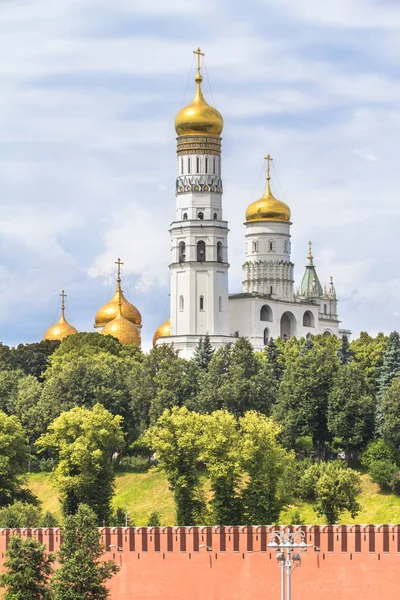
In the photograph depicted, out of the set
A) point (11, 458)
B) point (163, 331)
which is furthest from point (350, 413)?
point (163, 331)

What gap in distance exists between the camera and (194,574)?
7688 cm

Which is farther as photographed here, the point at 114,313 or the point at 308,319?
the point at 114,313

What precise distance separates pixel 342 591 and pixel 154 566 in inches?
263

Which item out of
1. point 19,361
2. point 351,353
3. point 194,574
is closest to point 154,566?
point 194,574

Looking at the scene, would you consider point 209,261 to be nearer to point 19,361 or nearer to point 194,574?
point 19,361

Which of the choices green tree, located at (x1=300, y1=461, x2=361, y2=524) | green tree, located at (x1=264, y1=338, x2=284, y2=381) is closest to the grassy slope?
green tree, located at (x1=300, y1=461, x2=361, y2=524)

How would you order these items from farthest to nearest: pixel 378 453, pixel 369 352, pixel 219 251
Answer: pixel 219 251
pixel 369 352
pixel 378 453

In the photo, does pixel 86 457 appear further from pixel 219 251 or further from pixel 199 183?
pixel 219 251

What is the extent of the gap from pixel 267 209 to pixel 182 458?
60.9 metres

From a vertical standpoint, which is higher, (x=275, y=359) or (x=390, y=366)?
(x=275, y=359)

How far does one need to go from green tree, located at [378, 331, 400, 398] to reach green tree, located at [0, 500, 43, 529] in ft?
69.3

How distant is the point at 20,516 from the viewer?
291 ft

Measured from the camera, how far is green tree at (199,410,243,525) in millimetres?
89312

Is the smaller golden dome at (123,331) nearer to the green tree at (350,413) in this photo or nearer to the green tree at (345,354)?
the green tree at (345,354)
